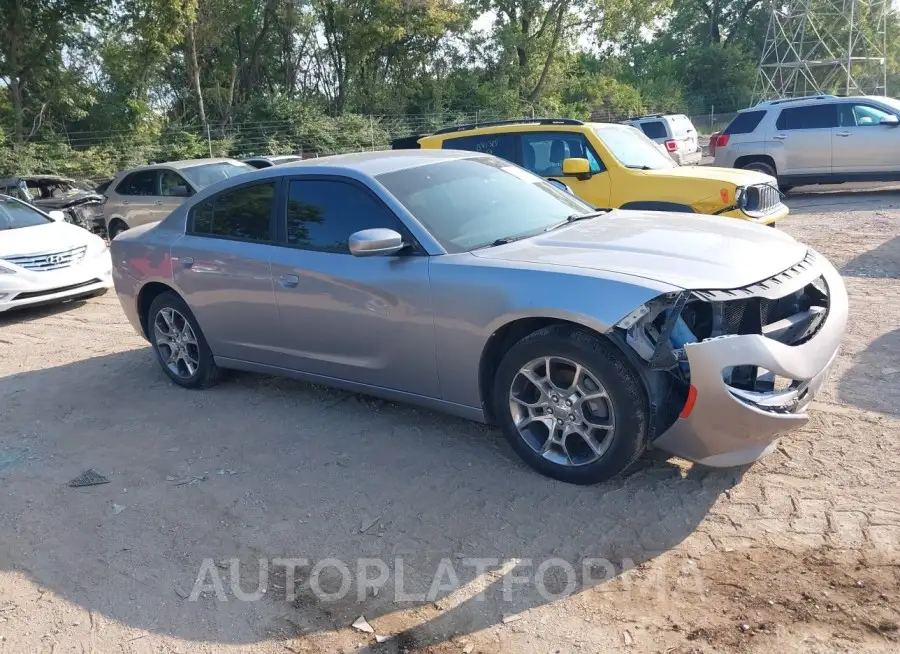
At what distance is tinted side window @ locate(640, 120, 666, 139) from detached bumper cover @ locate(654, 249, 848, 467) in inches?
675

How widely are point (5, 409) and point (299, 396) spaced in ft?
7.39

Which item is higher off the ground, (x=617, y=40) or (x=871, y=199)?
(x=617, y=40)

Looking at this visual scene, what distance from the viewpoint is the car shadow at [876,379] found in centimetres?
471

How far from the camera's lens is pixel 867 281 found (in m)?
7.73

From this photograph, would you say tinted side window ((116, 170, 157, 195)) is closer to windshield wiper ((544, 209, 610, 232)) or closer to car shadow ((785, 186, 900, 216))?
windshield wiper ((544, 209, 610, 232))

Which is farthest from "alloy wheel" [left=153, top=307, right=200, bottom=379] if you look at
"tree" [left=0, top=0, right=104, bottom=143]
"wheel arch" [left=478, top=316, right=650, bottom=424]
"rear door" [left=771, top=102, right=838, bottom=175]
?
"tree" [left=0, top=0, right=104, bottom=143]

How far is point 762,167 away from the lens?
14648 millimetres

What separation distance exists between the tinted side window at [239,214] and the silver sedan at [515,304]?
0.6 inches

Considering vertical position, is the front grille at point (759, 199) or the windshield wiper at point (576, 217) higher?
the windshield wiper at point (576, 217)

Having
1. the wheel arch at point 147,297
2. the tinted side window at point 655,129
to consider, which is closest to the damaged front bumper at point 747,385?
the wheel arch at point 147,297

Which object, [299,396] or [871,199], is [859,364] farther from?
[871,199]

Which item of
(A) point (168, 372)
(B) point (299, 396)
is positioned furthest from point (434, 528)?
(A) point (168, 372)

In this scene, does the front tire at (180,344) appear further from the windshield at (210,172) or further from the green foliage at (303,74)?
the green foliage at (303,74)

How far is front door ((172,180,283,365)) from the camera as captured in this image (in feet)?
17.2
